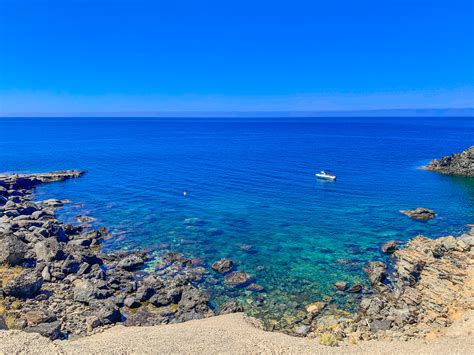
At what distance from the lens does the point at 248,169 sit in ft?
316

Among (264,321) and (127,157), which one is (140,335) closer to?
(264,321)

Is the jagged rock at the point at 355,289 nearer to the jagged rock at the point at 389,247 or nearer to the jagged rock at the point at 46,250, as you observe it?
the jagged rock at the point at 389,247

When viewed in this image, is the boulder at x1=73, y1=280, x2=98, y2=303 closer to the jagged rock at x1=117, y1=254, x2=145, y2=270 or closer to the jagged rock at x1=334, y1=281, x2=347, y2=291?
the jagged rock at x1=117, y1=254, x2=145, y2=270

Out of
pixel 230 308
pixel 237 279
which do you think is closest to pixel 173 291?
pixel 230 308

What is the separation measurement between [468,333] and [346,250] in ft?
61.6

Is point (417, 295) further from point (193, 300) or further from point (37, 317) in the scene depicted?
point (37, 317)

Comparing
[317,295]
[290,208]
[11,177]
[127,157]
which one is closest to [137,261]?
[317,295]

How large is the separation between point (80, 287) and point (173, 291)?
8.81 meters

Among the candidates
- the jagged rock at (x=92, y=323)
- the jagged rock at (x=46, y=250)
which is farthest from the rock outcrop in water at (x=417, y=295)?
the jagged rock at (x=46, y=250)

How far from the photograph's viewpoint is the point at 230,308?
105 ft

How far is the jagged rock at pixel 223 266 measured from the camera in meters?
39.2

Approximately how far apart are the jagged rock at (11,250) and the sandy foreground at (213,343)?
15367mm

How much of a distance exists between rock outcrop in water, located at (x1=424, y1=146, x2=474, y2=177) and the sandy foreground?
72.4m

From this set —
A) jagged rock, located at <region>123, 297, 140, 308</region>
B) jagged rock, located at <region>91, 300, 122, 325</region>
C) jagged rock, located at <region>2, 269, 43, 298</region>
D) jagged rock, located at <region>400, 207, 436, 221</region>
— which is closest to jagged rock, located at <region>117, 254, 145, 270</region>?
jagged rock, located at <region>123, 297, 140, 308</region>
